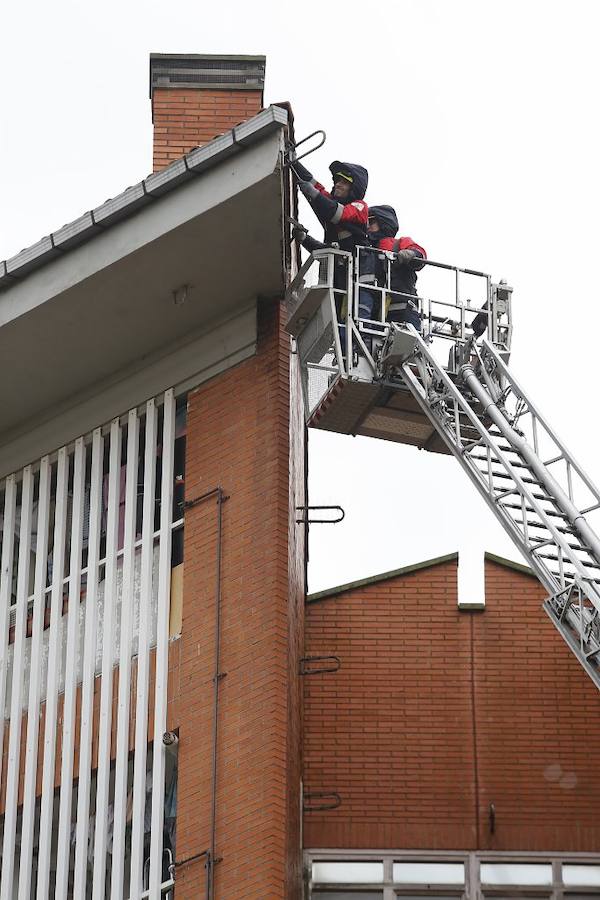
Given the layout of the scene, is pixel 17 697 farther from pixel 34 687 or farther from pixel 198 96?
pixel 198 96

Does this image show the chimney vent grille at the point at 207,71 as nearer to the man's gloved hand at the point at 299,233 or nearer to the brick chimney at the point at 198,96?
the brick chimney at the point at 198,96

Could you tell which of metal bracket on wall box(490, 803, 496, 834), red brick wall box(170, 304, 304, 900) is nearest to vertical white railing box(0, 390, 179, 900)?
red brick wall box(170, 304, 304, 900)

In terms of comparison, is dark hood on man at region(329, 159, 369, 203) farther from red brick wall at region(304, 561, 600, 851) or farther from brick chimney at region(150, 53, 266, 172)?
red brick wall at region(304, 561, 600, 851)

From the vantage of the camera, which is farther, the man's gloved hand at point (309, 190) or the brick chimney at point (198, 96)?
the brick chimney at point (198, 96)

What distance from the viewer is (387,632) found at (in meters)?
19.3

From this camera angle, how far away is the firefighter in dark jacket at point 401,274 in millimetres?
17156

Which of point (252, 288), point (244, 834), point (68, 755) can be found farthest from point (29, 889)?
point (252, 288)

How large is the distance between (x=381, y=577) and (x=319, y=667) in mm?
1147

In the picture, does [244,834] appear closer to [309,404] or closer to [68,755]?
[68,755]

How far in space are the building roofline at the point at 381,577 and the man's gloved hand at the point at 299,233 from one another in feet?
12.8

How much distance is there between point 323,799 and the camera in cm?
1858

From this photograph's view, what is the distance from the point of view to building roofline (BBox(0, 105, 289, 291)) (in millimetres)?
16000

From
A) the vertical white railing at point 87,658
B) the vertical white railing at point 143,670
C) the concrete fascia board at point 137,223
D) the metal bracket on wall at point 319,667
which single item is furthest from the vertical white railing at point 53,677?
the metal bracket on wall at point 319,667

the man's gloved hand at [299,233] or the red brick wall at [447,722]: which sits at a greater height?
the man's gloved hand at [299,233]
